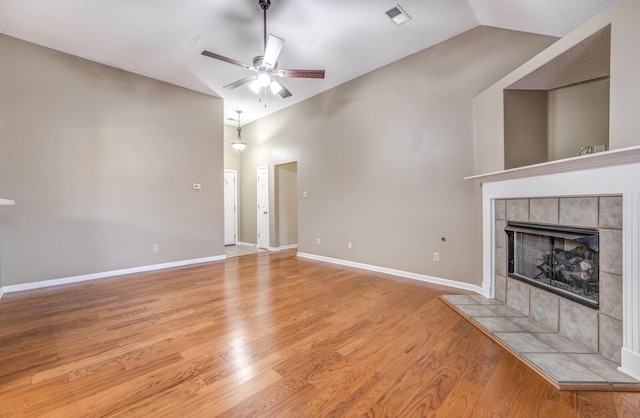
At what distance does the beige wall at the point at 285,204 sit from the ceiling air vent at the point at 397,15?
3792mm

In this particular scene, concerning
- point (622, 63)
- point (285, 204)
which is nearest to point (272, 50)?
point (622, 63)

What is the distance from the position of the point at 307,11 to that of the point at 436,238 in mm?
3324

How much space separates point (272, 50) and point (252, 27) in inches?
29.8

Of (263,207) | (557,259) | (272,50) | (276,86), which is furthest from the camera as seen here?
(263,207)

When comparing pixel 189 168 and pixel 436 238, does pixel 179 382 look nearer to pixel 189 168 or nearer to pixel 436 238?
pixel 436 238

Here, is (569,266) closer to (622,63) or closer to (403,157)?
(622,63)

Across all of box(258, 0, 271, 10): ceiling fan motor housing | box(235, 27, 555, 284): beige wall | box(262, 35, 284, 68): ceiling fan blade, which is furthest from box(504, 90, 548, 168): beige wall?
box(258, 0, 271, 10): ceiling fan motor housing

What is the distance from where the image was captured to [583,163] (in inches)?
76.9

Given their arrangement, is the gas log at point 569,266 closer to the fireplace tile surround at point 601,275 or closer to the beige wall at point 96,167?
the fireplace tile surround at point 601,275

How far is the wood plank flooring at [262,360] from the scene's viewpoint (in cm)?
150

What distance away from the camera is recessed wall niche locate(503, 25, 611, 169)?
2465 millimetres

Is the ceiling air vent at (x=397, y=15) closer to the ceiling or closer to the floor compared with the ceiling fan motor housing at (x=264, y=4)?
closer to the ceiling

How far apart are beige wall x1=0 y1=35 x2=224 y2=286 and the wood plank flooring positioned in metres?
0.83

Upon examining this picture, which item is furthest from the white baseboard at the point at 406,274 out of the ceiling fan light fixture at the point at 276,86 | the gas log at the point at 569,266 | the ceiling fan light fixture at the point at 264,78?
the ceiling fan light fixture at the point at 264,78
